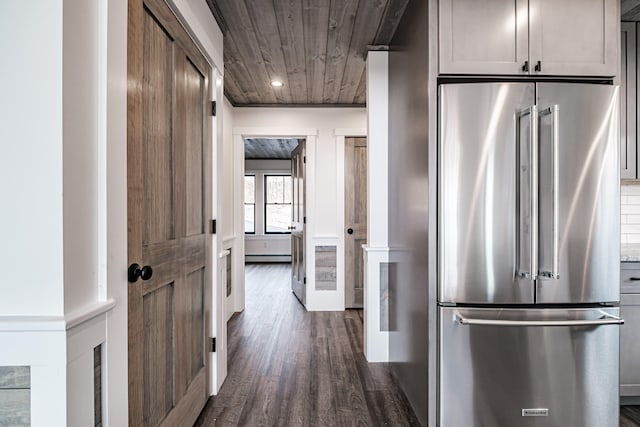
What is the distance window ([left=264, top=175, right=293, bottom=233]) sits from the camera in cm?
889

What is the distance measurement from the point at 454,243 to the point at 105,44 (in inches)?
65.0

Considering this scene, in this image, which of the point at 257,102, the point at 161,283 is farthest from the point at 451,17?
the point at 257,102

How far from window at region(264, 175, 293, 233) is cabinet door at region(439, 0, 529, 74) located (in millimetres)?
7115

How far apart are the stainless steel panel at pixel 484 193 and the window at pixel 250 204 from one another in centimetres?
735

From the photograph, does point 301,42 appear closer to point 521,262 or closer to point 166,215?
point 166,215

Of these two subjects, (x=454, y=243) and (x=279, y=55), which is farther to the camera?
(x=279, y=55)

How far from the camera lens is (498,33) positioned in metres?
1.87

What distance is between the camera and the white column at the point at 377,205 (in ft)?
9.61

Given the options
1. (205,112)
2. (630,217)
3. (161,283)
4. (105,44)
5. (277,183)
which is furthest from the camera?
(277,183)

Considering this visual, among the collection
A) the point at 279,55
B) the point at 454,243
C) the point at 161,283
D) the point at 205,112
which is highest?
the point at 279,55

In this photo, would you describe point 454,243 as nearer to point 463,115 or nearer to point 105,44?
point 463,115

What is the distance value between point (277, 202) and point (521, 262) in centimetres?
741

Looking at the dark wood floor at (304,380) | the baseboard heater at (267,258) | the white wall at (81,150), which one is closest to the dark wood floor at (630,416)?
the dark wood floor at (304,380)

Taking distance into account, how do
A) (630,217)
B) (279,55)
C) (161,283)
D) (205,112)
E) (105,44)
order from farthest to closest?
(279,55) < (630,217) < (205,112) < (161,283) < (105,44)
